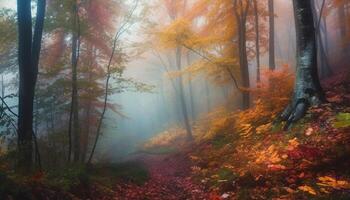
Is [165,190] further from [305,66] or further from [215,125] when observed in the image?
[215,125]

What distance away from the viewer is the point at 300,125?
28.3ft

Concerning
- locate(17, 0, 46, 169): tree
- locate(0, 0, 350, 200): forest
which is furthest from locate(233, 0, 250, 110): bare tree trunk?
locate(17, 0, 46, 169): tree

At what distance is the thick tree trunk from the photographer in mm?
9055

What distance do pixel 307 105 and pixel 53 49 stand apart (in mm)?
14317

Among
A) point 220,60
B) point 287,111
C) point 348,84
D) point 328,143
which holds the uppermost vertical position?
point 220,60

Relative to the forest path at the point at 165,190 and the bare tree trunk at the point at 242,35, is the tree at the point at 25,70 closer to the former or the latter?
the forest path at the point at 165,190

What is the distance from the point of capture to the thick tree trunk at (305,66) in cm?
905

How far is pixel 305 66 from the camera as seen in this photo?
9289mm

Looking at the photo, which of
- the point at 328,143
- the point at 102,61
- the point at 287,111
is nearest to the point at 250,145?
the point at 287,111

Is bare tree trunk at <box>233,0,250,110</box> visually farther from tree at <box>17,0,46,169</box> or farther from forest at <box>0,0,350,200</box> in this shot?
tree at <box>17,0,46,169</box>

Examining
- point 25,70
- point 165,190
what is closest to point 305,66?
point 165,190

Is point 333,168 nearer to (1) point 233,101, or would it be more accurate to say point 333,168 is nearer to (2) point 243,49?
(2) point 243,49

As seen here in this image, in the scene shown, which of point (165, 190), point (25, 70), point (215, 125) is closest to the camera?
point (25, 70)

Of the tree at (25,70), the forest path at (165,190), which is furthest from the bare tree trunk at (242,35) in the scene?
the tree at (25,70)
